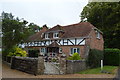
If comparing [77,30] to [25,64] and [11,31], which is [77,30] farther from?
[25,64]

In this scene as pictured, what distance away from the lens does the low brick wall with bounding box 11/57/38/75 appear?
473 inches

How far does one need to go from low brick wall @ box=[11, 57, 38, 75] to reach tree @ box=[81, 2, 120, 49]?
1879cm

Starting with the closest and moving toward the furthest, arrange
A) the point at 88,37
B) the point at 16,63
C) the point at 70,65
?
1. the point at 70,65
2. the point at 16,63
3. the point at 88,37

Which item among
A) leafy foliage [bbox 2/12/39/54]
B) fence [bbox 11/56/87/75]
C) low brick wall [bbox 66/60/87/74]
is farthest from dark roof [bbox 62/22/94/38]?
leafy foliage [bbox 2/12/39/54]

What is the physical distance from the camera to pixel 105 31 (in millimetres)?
30984

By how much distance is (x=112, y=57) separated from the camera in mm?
19469

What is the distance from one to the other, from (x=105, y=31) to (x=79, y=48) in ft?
41.5

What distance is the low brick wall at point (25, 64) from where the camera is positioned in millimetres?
12020

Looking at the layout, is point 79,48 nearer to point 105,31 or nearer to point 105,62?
point 105,62

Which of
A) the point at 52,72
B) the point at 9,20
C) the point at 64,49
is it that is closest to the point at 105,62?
the point at 64,49

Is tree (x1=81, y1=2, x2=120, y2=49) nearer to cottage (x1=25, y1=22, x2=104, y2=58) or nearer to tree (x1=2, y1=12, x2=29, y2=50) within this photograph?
cottage (x1=25, y1=22, x2=104, y2=58)

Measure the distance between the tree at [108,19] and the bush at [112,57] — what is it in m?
8.11

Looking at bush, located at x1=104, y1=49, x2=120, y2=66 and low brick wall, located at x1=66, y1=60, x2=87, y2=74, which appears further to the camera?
bush, located at x1=104, y1=49, x2=120, y2=66

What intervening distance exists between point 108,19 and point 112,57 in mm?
12674
